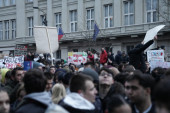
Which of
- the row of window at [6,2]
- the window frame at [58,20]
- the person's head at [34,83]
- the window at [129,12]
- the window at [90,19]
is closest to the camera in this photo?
the person's head at [34,83]

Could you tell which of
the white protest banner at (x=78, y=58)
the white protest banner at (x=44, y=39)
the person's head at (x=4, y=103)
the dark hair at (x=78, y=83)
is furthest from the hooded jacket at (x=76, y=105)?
the white protest banner at (x=78, y=58)

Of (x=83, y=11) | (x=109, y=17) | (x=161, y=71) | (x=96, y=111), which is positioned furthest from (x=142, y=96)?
(x=83, y=11)

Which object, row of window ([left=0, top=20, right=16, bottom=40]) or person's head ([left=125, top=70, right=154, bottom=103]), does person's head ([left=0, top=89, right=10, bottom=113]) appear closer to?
person's head ([left=125, top=70, right=154, bottom=103])

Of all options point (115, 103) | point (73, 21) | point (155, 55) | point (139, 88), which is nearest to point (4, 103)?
point (115, 103)

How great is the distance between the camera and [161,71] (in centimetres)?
645

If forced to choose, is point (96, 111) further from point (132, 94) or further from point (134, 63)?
point (134, 63)

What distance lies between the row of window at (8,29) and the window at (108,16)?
15343mm

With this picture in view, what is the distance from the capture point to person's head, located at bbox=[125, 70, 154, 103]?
352 centimetres

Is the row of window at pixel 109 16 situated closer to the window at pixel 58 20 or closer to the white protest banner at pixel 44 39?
the window at pixel 58 20

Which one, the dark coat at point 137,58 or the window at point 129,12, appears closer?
the dark coat at point 137,58

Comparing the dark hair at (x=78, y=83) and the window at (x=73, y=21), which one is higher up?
the window at (x=73, y=21)

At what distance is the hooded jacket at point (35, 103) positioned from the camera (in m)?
2.95

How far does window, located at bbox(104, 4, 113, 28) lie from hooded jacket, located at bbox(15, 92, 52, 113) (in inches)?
1012

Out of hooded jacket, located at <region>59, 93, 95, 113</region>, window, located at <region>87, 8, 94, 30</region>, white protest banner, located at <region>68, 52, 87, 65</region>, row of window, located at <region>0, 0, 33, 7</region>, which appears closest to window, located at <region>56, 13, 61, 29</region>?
window, located at <region>87, 8, 94, 30</region>
